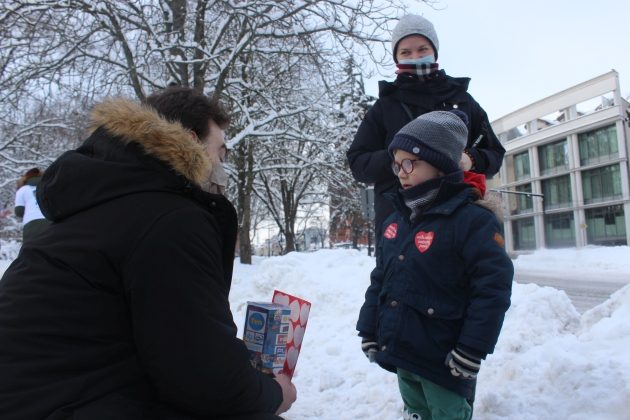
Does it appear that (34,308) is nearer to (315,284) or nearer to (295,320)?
(295,320)

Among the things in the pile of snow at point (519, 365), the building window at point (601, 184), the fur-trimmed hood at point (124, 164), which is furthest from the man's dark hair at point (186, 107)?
the building window at point (601, 184)

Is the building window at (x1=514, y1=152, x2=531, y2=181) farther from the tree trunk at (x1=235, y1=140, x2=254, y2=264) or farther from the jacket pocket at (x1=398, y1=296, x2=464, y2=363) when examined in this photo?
the jacket pocket at (x1=398, y1=296, x2=464, y2=363)

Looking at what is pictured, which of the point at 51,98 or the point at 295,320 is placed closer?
the point at 295,320

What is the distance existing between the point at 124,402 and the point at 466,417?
150 centimetres

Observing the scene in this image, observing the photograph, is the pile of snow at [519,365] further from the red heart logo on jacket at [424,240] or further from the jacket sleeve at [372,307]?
the red heart logo on jacket at [424,240]

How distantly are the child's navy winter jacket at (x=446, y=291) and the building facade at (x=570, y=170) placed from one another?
1625 inches

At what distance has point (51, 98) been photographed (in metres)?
10.5

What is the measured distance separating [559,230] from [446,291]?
52.3 metres

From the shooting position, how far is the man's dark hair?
6.01 feet

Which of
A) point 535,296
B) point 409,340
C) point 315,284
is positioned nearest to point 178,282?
point 409,340

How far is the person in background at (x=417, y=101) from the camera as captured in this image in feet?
8.83

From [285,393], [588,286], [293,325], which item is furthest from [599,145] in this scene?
[285,393]

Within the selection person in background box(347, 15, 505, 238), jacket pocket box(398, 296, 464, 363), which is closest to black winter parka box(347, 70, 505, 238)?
person in background box(347, 15, 505, 238)

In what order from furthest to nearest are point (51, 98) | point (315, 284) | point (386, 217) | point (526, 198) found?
point (526, 198)
point (51, 98)
point (315, 284)
point (386, 217)
